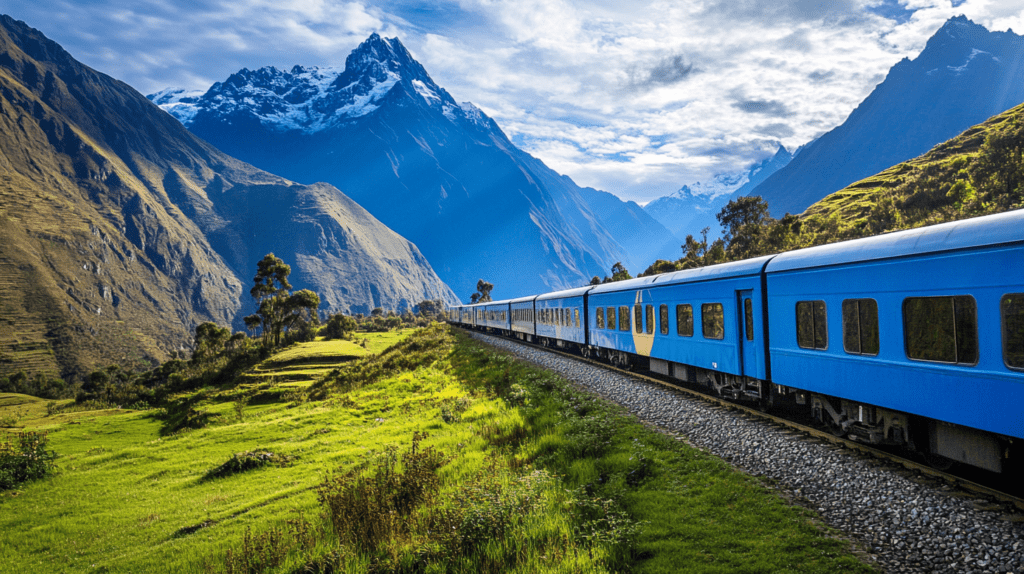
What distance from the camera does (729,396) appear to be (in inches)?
564

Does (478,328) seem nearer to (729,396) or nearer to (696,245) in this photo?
(696,245)

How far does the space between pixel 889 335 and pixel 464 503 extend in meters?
6.94

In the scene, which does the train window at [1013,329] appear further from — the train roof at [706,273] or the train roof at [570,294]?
the train roof at [570,294]

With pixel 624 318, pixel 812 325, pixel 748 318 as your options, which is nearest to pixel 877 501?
pixel 812 325

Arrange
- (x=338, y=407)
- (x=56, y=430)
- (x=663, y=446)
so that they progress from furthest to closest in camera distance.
Result: (x=56, y=430)
(x=338, y=407)
(x=663, y=446)

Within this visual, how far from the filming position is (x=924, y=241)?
8.00m

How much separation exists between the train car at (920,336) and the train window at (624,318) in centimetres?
936

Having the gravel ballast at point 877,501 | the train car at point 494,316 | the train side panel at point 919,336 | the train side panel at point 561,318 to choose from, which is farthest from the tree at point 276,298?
the train side panel at point 919,336

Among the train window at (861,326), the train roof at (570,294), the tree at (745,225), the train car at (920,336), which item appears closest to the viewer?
the train car at (920,336)

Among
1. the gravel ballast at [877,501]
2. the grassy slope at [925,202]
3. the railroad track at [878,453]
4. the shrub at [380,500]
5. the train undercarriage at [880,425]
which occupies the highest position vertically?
the grassy slope at [925,202]

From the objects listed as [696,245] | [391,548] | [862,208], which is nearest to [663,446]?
[391,548]

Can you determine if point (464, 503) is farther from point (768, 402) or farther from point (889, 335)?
point (768, 402)

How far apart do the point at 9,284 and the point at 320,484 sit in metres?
237

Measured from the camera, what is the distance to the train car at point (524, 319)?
38094 millimetres
